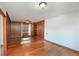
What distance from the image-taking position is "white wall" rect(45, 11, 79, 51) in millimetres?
4402

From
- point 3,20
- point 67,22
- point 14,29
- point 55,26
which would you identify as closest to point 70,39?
point 67,22

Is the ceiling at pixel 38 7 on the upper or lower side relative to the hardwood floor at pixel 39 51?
upper

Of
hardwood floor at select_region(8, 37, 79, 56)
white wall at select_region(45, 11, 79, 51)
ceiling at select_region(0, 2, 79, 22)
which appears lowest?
hardwood floor at select_region(8, 37, 79, 56)

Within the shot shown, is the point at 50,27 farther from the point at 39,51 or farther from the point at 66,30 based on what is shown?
the point at 39,51

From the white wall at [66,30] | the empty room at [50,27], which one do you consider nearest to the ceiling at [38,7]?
the empty room at [50,27]

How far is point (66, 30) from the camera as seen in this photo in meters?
5.10

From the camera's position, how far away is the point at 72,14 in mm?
4605

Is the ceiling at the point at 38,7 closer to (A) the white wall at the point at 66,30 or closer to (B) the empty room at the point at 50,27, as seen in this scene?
(B) the empty room at the point at 50,27

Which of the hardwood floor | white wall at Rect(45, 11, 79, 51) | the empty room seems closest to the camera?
the empty room

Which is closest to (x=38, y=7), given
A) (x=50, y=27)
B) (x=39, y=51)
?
(x=39, y=51)

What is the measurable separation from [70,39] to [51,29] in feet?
7.68

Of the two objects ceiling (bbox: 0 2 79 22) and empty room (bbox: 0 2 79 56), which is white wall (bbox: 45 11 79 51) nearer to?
empty room (bbox: 0 2 79 56)

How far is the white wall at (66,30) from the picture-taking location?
14.4ft

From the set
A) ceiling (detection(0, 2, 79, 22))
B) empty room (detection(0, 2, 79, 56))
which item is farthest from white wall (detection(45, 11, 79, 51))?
ceiling (detection(0, 2, 79, 22))
